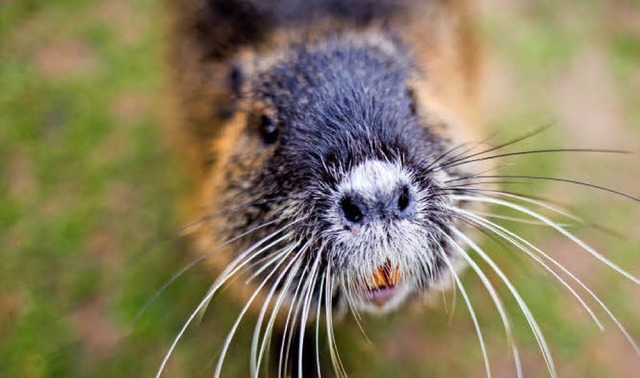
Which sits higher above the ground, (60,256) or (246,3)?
(246,3)

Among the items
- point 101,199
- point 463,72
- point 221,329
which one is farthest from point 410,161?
point 101,199

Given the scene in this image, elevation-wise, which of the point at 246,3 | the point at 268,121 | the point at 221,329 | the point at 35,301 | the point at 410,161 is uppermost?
the point at 246,3

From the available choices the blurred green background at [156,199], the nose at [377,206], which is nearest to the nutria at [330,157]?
the nose at [377,206]

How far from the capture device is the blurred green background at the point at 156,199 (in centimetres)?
341

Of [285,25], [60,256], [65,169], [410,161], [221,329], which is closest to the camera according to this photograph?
[410,161]

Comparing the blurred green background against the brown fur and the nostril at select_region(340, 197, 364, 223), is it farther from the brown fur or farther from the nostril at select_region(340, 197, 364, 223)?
the nostril at select_region(340, 197, 364, 223)

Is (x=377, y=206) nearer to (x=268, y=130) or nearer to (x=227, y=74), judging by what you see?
(x=268, y=130)

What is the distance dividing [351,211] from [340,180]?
0.12m

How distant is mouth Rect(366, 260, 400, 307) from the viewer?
2.04 m

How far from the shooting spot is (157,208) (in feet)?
13.0

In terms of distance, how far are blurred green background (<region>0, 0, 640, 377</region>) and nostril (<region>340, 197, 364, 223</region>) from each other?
134 cm

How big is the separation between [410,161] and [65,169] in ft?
9.42

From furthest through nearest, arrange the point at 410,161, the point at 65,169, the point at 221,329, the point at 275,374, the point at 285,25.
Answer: the point at 65,169, the point at 221,329, the point at 275,374, the point at 285,25, the point at 410,161

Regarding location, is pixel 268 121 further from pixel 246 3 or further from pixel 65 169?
pixel 65 169
